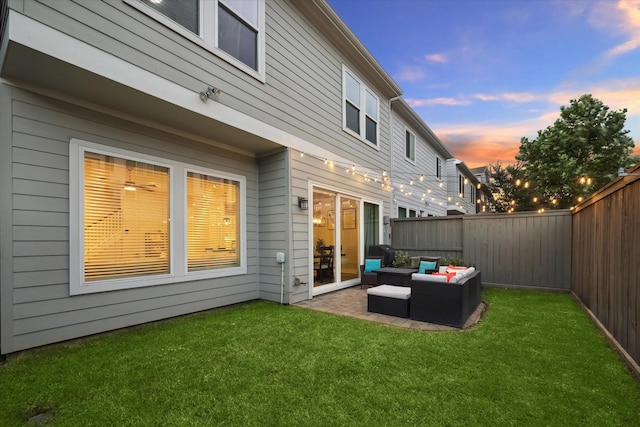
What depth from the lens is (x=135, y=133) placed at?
4.08m

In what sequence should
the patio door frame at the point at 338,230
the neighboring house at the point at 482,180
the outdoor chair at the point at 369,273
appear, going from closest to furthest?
the patio door frame at the point at 338,230 < the outdoor chair at the point at 369,273 < the neighboring house at the point at 482,180

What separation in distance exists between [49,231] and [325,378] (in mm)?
3473

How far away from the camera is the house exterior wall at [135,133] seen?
3.02m

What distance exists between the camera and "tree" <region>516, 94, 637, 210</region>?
37.6ft

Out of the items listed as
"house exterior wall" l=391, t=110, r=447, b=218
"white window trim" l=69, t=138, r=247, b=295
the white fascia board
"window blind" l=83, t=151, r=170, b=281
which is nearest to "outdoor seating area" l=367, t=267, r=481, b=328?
"white window trim" l=69, t=138, r=247, b=295

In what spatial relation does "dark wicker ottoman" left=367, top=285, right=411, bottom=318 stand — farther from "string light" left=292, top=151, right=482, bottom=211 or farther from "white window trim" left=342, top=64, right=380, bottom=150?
"white window trim" left=342, top=64, right=380, bottom=150

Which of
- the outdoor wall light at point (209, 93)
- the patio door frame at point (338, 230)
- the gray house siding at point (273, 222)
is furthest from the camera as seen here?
the patio door frame at point (338, 230)

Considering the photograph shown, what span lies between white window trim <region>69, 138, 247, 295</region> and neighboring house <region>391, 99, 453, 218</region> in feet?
19.5

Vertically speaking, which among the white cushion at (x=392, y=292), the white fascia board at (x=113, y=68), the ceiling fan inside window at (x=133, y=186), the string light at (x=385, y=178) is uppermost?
the white fascia board at (x=113, y=68)

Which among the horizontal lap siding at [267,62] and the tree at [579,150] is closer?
the horizontal lap siding at [267,62]

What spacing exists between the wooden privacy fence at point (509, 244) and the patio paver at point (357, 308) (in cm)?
230

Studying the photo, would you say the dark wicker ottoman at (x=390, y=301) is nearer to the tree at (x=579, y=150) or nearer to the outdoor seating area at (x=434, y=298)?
the outdoor seating area at (x=434, y=298)

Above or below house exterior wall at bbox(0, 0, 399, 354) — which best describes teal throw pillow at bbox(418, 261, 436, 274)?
below

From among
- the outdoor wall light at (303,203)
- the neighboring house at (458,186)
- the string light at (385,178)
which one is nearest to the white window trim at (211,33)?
the string light at (385,178)
